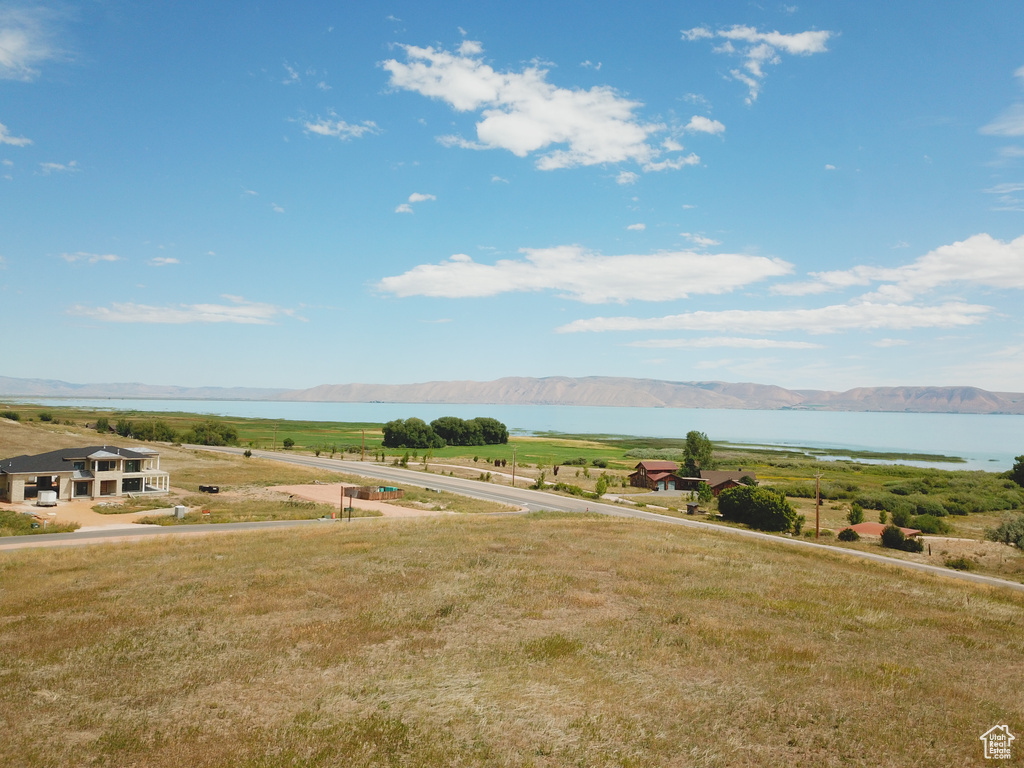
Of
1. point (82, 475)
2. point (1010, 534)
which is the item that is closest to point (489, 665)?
point (82, 475)

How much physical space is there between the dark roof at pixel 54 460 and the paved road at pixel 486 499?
18732 millimetres

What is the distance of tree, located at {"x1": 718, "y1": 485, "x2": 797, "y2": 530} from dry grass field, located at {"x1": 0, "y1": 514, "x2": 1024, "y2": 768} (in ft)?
102

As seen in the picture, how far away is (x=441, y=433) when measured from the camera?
539 ft

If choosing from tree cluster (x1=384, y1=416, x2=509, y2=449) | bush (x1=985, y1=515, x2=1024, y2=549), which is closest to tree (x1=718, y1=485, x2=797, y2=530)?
bush (x1=985, y1=515, x2=1024, y2=549)

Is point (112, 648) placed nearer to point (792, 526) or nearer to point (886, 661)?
point (886, 661)

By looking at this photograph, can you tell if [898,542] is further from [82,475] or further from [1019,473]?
[1019,473]

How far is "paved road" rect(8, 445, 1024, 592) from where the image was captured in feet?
132

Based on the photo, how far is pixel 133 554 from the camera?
3247 centimetres

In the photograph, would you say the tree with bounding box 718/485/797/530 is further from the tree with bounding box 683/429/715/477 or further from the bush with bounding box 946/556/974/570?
the tree with bounding box 683/429/715/477

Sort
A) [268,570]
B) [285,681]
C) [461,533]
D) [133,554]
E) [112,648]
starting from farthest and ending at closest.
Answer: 1. [461,533]
2. [133,554]
3. [268,570]
4. [112,648]
5. [285,681]

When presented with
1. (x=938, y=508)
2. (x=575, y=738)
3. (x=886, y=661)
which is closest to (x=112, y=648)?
(x=575, y=738)

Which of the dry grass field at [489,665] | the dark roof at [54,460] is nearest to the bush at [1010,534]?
the dry grass field at [489,665]

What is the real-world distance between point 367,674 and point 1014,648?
21851 mm

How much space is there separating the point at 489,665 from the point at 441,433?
149848 mm
